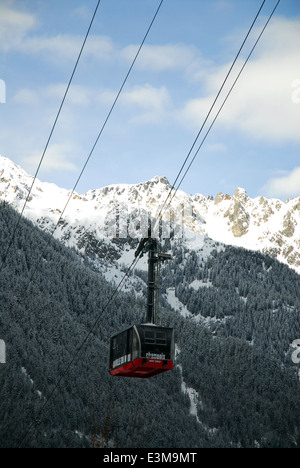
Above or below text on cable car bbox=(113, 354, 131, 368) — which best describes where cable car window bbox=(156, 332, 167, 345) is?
above

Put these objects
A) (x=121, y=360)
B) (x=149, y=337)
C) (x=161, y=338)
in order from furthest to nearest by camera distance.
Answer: (x=121, y=360)
(x=161, y=338)
(x=149, y=337)

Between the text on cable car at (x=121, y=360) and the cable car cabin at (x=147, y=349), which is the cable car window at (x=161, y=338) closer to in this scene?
the cable car cabin at (x=147, y=349)

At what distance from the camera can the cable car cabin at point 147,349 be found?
46.4 metres

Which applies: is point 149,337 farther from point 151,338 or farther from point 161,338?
point 161,338

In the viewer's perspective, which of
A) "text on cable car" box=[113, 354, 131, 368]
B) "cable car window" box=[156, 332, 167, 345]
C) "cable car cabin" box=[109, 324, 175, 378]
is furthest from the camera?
"text on cable car" box=[113, 354, 131, 368]

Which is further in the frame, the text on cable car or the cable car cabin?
the text on cable car

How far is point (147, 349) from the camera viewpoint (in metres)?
46.5

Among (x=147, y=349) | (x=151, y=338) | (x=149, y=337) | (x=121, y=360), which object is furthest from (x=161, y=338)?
(x=121, y=360)

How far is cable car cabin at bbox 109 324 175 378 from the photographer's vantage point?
46.4m

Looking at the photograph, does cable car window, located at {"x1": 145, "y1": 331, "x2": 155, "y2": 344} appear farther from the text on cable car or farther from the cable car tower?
the text on cable car

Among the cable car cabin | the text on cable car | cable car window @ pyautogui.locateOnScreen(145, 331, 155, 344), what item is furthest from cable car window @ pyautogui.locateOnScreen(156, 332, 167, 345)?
the text on cable car

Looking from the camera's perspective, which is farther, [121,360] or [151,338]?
[121,360]

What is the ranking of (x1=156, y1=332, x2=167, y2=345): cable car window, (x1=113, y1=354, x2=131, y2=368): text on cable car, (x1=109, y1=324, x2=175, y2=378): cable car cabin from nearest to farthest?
1. (x1=109, y1=324, x2=175, y2=378): cable car cabin
2. (x1=156, y1=332, x2=167, y2=345): cable car window
3. (x1=113, y1=354, x2=131, y2=368): text on cable car
